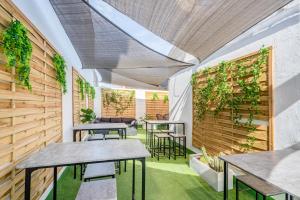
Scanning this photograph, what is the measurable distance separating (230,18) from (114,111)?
10415mm

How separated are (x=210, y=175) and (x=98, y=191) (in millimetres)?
2099

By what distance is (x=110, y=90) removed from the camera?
11789 mm

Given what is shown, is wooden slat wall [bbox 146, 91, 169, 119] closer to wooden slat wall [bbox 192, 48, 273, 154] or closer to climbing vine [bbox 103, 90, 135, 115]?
climbing vine [bbox 103, 90, 135, 115]

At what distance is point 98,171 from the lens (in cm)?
237

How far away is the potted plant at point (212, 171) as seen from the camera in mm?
2932

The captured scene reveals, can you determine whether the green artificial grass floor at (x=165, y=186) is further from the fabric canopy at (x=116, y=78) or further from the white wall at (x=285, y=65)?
the fabric canopy at (x=116, y=78)

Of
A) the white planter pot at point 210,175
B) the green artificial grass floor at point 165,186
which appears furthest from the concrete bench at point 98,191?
the white planter pot at point 210,175

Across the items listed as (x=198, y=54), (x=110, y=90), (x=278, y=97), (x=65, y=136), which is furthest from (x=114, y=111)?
(x=278, y=97)

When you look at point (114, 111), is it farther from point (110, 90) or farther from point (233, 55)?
point (233, 55)

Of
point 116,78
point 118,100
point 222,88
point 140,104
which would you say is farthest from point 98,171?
point 140,104

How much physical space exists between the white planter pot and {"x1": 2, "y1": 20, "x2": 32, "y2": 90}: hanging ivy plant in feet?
9.93

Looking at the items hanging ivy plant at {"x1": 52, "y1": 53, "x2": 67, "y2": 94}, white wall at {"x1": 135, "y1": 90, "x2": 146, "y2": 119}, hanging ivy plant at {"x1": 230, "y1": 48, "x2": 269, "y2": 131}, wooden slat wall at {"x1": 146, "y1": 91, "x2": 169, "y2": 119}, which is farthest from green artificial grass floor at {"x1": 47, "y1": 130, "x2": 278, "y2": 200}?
wooden slat wall at {"x1": 146, "y1": 91, "x2": 169, "y2": 119}

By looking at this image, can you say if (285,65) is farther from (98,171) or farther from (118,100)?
(118,100)

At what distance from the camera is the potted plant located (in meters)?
2.93
